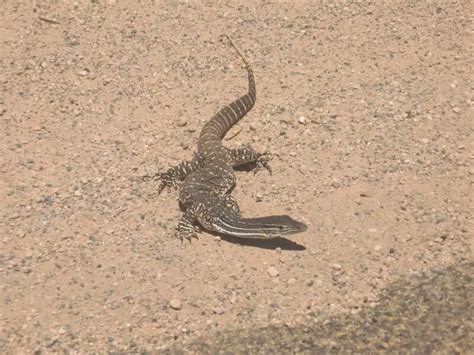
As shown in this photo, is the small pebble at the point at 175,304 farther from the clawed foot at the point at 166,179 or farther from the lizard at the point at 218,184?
the clawed foot at the point at 166,179

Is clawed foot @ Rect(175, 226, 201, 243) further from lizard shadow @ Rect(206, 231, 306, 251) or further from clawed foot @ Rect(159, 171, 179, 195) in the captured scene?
clawed foot @ Rect(159, 171, 179, 195)

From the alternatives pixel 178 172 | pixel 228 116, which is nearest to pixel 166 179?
pixel 178 172

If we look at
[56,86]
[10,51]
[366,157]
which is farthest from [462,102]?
[10,51]

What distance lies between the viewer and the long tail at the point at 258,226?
9273mm

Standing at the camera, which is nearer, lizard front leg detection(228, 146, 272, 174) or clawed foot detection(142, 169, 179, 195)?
clawed foot detection(142, 169, 179, 195)

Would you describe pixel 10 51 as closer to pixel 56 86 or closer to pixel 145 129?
pixel 56 86

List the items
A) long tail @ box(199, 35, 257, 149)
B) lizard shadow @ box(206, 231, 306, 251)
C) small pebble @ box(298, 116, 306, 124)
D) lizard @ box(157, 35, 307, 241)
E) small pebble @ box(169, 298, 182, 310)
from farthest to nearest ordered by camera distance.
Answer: small pebble @ box(298, 116, 306, 124)
long tail @ box(199, 35, 257, 149)
lizard shadow @ box(206, 231, 306, 251)
lizard @ box(157, 35, 307, 241)
small pebble @ box(169, 298, 182, 310)

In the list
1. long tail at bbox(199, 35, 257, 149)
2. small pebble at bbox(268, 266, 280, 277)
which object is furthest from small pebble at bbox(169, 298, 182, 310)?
long tail at bbox(199, 35, 257, 149)

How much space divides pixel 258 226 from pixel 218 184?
Result: 1.14 meters

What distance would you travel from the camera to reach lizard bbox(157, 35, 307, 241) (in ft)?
30.8

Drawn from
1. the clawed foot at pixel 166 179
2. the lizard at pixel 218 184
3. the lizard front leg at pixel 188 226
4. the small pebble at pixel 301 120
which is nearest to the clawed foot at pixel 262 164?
the lizard at pixel 218 184

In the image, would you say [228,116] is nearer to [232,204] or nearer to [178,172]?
[178,172]

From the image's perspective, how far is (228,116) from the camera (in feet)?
36.9

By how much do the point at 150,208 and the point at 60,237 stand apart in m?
1.27
